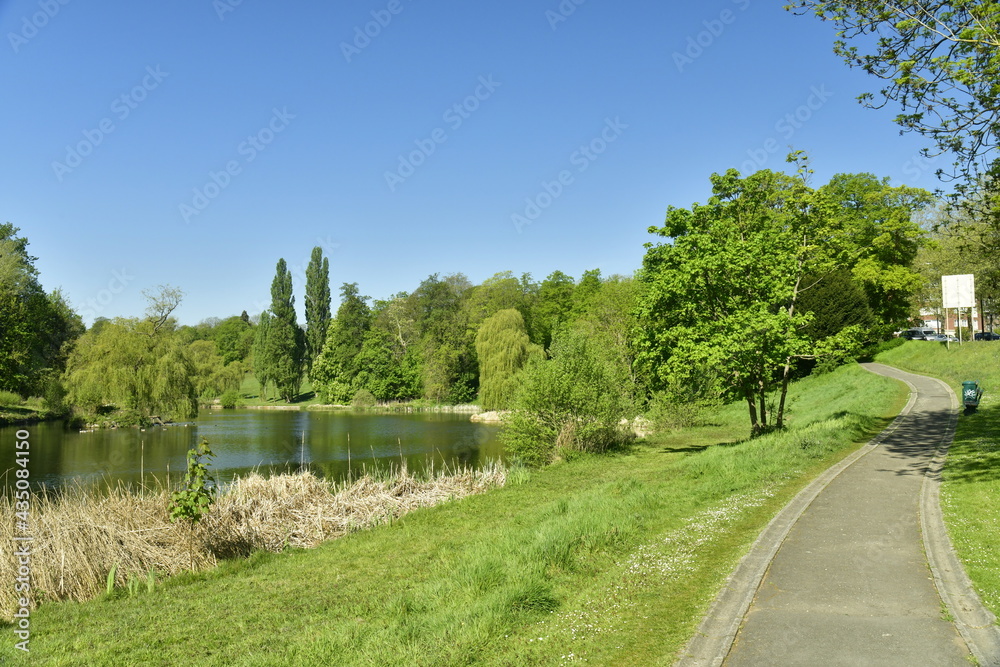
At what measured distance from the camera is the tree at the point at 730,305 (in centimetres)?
2059

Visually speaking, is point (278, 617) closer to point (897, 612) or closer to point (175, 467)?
point (897, 612)

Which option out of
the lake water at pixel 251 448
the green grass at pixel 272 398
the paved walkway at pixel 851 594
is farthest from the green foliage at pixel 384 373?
the paved walkway at pixel 851 594

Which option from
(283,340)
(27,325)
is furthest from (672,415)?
(283,340)

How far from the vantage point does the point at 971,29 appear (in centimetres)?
1123

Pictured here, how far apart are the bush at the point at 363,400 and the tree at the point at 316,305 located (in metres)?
12.3

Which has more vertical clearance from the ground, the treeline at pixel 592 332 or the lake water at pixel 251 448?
the treeline at pixel 592 332

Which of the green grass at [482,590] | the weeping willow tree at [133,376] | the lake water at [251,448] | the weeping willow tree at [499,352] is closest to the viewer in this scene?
the green grass at [482,590]

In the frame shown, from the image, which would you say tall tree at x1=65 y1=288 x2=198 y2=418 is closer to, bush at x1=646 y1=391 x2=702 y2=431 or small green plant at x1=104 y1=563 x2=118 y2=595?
bush at x1=646 y1=391 x2=702 y2=431

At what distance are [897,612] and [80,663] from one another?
9.74 m

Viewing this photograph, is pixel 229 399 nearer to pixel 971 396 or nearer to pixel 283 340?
pixel 283 340

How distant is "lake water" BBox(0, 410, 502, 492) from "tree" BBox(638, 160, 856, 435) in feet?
30.2

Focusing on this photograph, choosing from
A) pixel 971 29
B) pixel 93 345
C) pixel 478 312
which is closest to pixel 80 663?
pixel 971 29

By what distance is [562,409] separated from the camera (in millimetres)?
27250

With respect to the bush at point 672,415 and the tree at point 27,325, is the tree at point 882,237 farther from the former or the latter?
the tree at point 27,325
